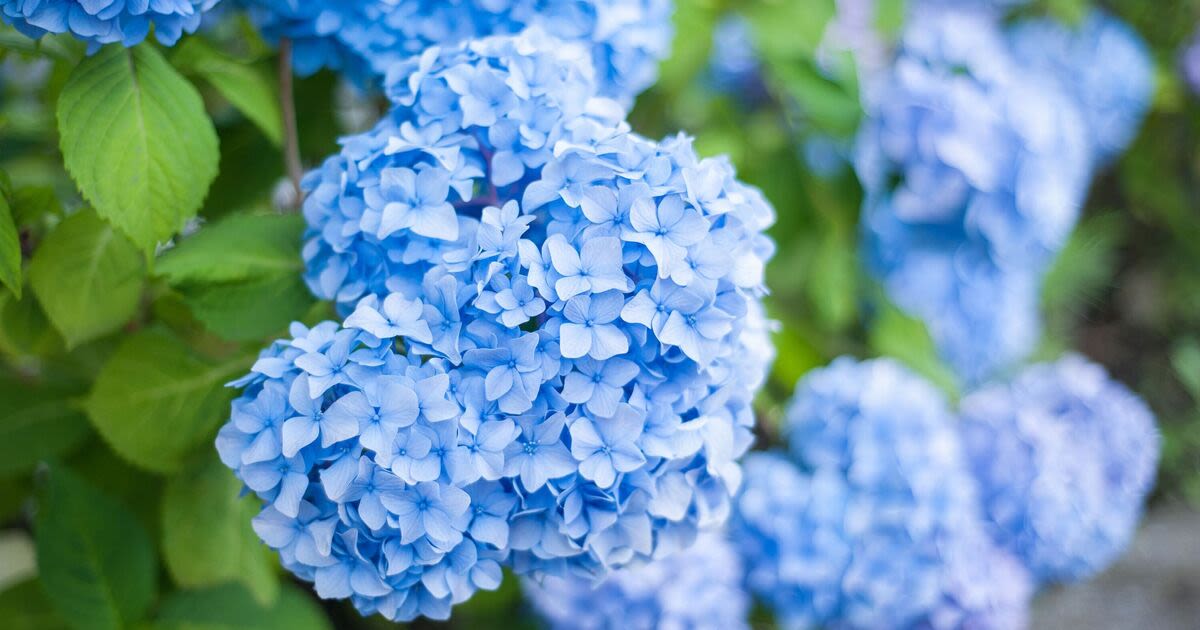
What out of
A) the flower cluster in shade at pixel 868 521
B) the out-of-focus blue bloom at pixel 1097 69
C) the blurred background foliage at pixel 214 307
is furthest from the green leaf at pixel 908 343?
the out-of-focus blue bloom at pixel 1097 69

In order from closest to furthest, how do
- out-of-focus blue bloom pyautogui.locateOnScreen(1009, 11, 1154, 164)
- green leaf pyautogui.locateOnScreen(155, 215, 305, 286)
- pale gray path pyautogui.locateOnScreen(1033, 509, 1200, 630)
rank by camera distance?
green leaf pyautogui.locateOnScreen(155, 215, 305, 286) → out-of-focus blue bloom pyautogui.locateOnScreen(1009, 11, 1154, 164) → pale gray path pyautogui.locateOnScreen(1033, 509, 1200, 630)

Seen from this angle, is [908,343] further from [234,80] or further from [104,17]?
[104,17]

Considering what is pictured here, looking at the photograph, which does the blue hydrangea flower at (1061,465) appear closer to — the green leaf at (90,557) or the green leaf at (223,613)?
the green leaf at (223,613)

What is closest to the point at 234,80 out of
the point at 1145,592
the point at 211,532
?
the point at 211,532

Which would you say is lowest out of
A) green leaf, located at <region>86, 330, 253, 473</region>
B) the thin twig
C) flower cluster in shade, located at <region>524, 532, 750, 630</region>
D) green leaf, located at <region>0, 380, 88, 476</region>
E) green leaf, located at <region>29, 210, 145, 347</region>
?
flower cluster in shade, located at <region>524, 532, 750, 630</region>

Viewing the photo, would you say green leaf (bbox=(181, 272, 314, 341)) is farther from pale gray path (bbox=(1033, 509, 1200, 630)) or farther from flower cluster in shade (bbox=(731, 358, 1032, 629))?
pale gray path (bbox=(1033, 509, 1200, 630))

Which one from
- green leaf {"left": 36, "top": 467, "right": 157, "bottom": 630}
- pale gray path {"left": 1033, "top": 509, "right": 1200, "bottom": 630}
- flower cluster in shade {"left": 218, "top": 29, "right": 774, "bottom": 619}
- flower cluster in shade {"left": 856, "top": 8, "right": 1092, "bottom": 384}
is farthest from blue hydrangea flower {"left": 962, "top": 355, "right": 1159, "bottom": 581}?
green leaf {"left": 36, "top": 467, "right": 157, "bottom": 630}

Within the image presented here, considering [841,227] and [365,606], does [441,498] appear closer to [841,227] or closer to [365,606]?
[365,606]
